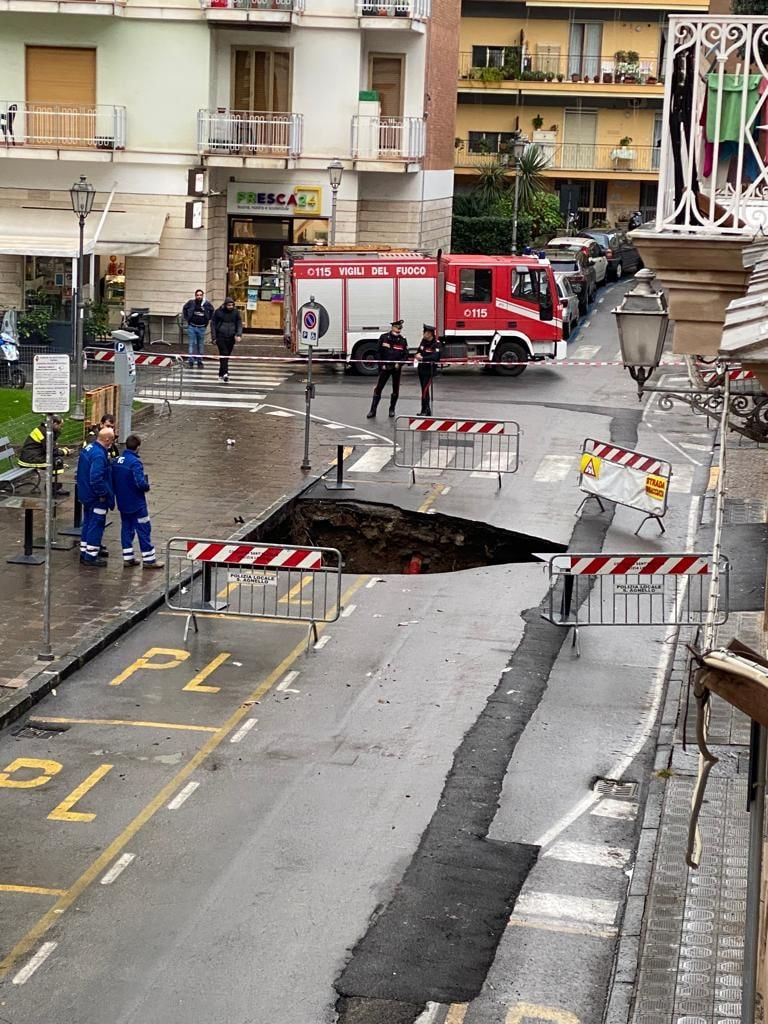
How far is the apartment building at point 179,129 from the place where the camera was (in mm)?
39156

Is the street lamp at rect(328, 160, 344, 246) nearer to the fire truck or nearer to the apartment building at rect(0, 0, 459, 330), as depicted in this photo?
the apartment building at rect(0, 0, 459, 330)

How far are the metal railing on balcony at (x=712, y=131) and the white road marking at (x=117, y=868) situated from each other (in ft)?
18.3

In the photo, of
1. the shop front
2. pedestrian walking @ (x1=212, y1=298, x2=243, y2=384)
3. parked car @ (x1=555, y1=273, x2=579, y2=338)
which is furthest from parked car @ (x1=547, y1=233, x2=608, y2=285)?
pedestrian walking @ (x1=212, y1=298, x2=243, y2=384)

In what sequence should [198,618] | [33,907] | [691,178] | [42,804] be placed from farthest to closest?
[198,618]
[42,804]
[33,907]
[691,178]

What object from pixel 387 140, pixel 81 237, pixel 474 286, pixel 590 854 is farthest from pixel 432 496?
pixel 387 140

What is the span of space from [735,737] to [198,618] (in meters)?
6.00

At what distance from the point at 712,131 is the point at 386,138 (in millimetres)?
32853

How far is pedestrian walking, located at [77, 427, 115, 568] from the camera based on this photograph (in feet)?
62.5

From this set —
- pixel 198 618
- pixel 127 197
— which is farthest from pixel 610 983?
pixel 127 197

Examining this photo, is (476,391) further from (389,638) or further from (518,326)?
(389,638)

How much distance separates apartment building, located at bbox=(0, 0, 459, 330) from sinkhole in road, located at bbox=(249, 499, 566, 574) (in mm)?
17037

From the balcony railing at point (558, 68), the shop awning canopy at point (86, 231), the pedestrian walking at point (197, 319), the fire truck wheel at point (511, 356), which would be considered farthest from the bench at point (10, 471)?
the balcony railing at point (558, 68)

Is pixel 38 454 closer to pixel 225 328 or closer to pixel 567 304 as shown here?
pixel 225 328

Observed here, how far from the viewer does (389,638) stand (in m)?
17.4
